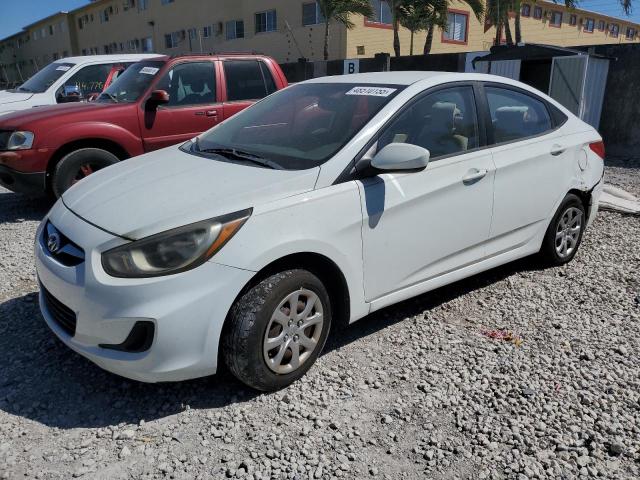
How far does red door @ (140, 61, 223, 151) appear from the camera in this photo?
6.28 m

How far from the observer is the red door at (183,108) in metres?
6.28

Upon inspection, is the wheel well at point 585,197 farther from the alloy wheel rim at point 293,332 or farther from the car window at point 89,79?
the car window at point 89,79

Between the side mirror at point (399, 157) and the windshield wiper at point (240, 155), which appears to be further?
the windshield wiper at point (240, 155)

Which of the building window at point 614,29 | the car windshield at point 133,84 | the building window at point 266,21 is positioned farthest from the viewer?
the building window at point 614,29

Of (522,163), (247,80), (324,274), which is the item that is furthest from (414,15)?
(324,274)

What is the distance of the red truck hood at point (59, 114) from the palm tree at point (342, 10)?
1792 cm

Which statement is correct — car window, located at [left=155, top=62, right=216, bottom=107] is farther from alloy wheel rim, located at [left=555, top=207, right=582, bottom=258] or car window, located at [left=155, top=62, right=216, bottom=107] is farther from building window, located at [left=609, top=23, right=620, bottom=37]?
building window, located at [left=609, top=23, right=620, bottom=37]

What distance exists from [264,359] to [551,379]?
5.35ft

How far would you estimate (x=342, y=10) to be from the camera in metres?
22.0

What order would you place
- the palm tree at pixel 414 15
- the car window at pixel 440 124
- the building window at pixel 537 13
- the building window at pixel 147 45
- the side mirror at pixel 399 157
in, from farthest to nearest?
the building window at pixel 147 45 → the building window at pixel 537 13 → the palm tree at pixel 414 15 → the car window at pixel 440 124 → the side mirror at pixel 399 157

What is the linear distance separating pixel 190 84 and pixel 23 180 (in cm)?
224

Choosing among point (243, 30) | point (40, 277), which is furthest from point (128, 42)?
→ point (40, 277)

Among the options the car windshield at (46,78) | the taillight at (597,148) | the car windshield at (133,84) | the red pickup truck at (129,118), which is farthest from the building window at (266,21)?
the taillight at (597,148)

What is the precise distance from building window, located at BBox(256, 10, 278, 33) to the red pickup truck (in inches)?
864
